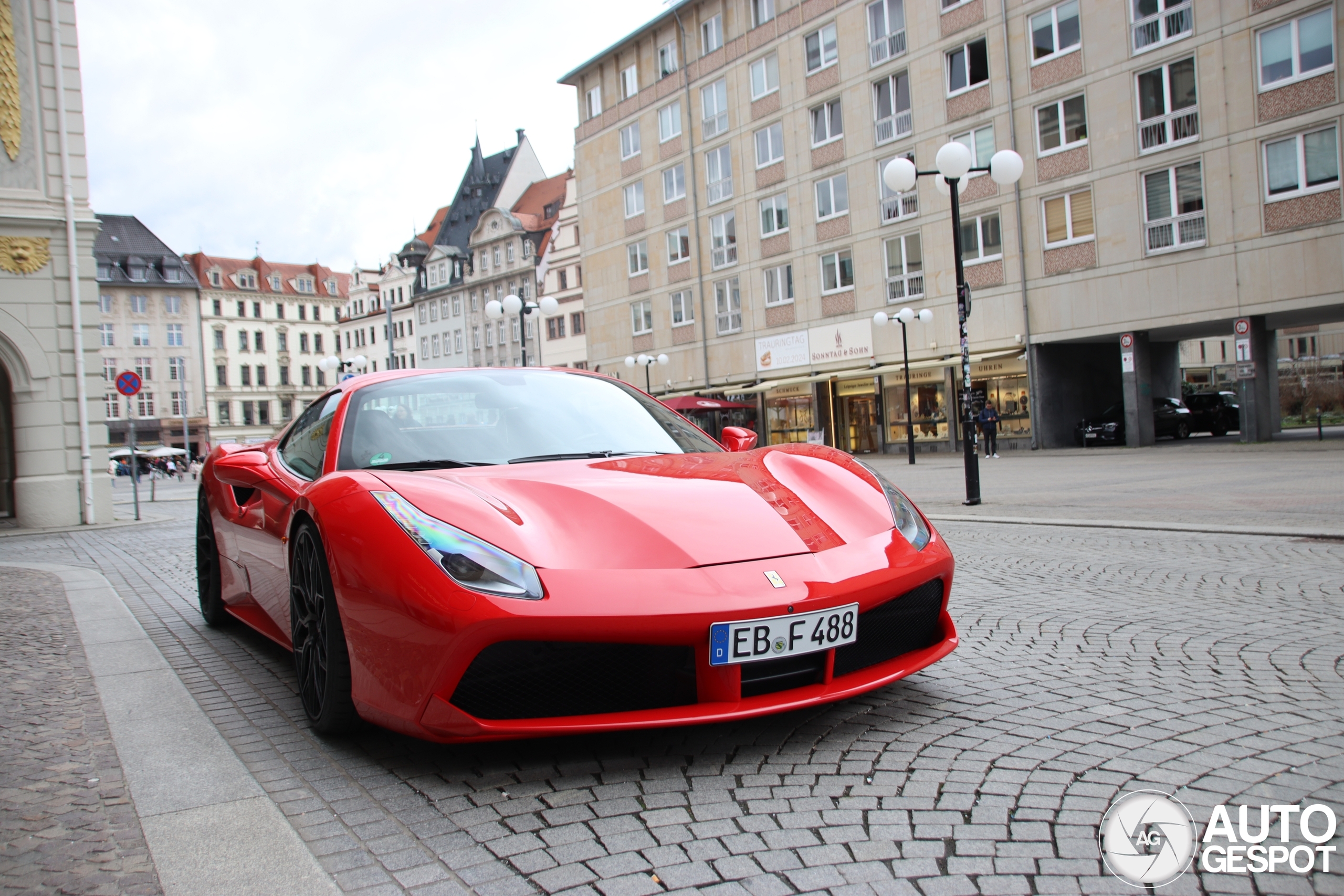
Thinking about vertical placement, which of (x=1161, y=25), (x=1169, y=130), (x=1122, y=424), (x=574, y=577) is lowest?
(x=574, y=577)

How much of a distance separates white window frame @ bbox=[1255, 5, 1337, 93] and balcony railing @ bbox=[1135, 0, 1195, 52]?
5.84ft

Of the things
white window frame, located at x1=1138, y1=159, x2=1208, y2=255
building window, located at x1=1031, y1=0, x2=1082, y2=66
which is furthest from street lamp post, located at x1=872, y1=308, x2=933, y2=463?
building window, located at x1=1031, y1=0, x2=1082, y2=66

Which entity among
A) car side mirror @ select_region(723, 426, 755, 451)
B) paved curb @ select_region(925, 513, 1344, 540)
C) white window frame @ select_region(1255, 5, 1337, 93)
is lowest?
paved curb @ select_region(925, 513, 1344, 540)

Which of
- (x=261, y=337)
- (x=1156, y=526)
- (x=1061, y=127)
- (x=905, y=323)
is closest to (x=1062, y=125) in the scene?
(x=1061, y=127)

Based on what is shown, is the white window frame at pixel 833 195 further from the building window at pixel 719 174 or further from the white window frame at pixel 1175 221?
the white window frame at pixel 1175 221

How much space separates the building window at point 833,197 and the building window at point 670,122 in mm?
9101

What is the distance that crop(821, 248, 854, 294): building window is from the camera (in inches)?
1362

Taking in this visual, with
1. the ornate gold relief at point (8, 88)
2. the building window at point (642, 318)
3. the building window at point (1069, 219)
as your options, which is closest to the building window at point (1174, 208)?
the building window at point (1069, 219)

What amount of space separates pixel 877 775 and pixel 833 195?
3406 cm

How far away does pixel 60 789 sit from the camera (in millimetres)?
3000

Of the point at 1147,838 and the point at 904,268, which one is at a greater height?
the point at 904,268

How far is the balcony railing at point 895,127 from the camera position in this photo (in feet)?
106

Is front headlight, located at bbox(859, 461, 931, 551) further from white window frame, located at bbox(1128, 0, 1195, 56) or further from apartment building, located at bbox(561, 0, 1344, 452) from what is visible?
white window frame, located at bbox(1128, 0, 1195, 56)

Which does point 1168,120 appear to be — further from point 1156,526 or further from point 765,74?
point 1156,526
